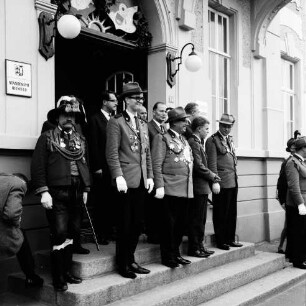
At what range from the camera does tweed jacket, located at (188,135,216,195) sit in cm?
596

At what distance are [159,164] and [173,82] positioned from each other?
251cm

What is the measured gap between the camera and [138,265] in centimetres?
514

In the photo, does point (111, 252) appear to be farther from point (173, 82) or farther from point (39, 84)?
point (173, 82)

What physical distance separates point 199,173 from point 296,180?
1.53 m

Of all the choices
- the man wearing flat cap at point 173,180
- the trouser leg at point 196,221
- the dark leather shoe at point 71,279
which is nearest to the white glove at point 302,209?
the trouser leg at point 196,221

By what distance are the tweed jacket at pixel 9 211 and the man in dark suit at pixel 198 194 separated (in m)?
2.64

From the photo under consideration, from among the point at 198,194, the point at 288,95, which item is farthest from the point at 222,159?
the point at 288,95

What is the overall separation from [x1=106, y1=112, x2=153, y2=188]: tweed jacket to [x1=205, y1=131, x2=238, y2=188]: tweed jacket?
1601 mm

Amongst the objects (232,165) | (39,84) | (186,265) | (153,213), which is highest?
(39,84)

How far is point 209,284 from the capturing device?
5305 mm

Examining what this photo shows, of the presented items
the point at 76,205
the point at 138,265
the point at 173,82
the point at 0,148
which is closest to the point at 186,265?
the point at 138,265

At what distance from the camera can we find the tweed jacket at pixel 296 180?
652 cm

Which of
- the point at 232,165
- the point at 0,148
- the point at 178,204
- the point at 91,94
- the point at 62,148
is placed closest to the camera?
the point at 62,148

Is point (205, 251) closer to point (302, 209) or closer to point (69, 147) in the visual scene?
point (302, 209)
